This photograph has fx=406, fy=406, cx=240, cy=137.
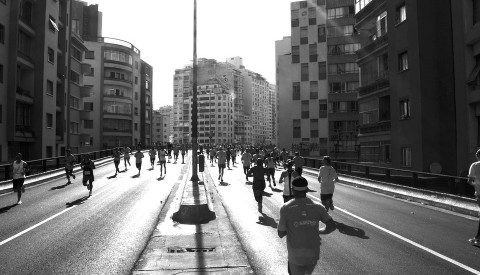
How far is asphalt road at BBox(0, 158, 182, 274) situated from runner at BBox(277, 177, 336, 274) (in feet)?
9.76

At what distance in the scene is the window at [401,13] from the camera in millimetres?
25062

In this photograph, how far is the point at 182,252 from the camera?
7.52m

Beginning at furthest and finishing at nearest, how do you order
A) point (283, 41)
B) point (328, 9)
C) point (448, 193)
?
point (283, 41) → point (328, 9) → point (448, 193)

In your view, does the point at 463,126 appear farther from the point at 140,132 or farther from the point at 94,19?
the point at 140,132

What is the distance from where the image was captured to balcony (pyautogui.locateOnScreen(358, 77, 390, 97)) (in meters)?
27.8

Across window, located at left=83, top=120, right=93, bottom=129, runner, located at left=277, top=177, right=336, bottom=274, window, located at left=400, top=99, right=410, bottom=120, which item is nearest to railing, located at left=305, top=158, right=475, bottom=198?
window, located at left=400, top=99, right=410, bottom=120

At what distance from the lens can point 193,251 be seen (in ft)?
24.9

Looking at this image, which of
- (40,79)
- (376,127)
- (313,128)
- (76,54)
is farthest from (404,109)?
(313,128)

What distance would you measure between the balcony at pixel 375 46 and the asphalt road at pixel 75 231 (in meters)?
A: 18.7

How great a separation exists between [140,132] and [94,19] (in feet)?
80.3

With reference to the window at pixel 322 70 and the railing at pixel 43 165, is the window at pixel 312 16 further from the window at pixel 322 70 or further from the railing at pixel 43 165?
the railing at pixel 43 165

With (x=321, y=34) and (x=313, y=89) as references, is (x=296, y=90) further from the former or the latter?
(x=321, y=34)

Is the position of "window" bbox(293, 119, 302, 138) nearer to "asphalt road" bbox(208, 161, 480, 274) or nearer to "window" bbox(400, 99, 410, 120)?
"window" bbox(400, 99, 410, 120)

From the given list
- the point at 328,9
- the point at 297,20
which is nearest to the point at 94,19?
the point at 297,20
